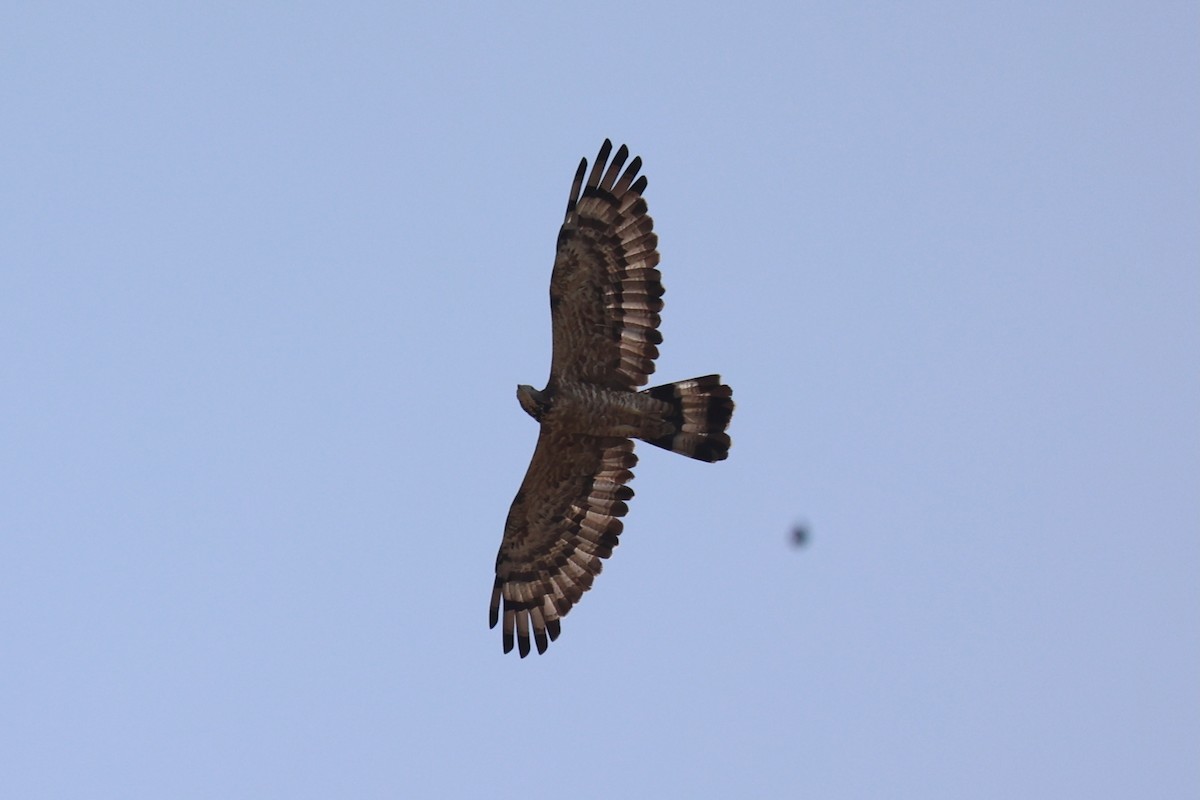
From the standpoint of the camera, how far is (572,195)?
20.7 meters

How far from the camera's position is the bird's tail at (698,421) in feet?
69.7

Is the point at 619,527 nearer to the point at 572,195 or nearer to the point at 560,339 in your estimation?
the point at 560,339

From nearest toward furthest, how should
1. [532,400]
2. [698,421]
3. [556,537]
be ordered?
1. [532,400]
2. [698,421]
3. [556,537]

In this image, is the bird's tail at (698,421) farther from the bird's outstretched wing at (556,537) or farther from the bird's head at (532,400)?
the bird's head at (532,400)

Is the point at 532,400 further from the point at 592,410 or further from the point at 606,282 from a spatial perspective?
the point at 606,282

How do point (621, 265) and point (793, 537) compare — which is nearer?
point (621, 265)

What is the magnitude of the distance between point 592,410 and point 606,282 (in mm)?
1370

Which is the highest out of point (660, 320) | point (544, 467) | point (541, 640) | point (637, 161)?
point (637, 161)

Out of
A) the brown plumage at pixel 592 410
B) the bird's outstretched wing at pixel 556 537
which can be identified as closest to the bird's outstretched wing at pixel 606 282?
the brown plumage at pixel 592 410

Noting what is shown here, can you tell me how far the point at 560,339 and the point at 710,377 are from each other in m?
1.75

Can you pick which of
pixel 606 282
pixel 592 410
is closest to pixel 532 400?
pixel 592 410

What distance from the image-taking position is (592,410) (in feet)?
68.3

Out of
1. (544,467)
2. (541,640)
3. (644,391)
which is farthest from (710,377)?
(541,640)

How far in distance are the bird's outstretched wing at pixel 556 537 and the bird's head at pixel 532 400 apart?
104cm
